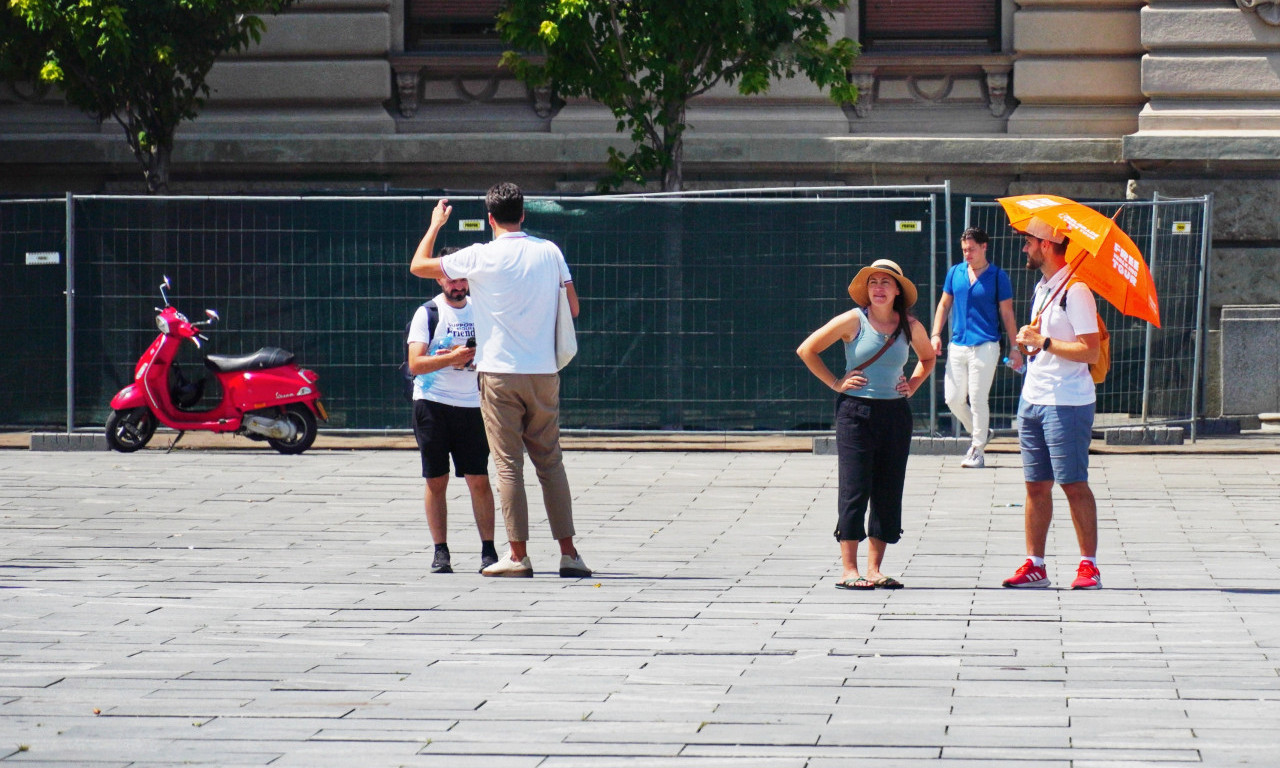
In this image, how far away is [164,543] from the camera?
381 inches

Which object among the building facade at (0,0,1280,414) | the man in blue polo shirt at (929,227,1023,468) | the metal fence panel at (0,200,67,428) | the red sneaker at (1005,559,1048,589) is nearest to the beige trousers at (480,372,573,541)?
the red sneaker at (1005,559,1048,589)

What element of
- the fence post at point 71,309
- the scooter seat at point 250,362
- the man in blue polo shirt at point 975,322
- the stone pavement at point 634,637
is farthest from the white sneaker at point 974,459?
the fence post at point 71,309

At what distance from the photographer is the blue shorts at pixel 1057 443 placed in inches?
321

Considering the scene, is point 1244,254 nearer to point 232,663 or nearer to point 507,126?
point 507,126

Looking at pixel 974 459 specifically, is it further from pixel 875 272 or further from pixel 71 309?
→ pixel 71 309

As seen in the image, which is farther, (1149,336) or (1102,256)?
(1149,336)

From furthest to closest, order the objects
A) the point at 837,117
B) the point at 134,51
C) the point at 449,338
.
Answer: the point at 837,117, the point at 134,51, the point at 449,338


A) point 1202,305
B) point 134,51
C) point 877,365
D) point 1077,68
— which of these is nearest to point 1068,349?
point 877,365

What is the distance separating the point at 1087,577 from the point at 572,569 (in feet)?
7.67

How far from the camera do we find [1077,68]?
17.7 metres

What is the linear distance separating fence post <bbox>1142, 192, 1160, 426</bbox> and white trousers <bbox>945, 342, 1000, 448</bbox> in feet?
6.94

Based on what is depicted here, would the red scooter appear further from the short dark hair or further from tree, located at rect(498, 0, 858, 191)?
the short dark hair

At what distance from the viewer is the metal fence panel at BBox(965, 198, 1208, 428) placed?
1472 centimetres

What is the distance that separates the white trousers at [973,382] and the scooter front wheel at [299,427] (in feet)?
16.0
